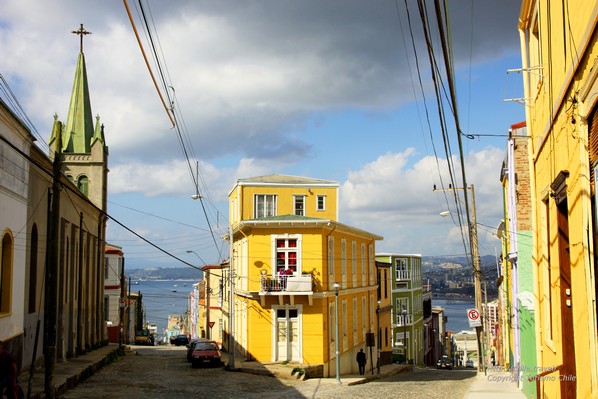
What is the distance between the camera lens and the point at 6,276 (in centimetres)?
2045

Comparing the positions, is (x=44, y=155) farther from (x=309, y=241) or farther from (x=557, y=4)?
(x=557, y=4)

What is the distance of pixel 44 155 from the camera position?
24.4m

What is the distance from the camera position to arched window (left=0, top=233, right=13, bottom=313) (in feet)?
66.4

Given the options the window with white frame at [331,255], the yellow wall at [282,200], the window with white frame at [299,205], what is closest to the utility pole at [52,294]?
the window with white frame at [331,255]

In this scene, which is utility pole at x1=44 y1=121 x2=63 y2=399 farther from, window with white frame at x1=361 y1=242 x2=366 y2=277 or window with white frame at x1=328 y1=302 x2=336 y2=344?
window with white frame at x1=361 y1=242 x2=366 y2=277

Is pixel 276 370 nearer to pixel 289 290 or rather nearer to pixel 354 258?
pixel 289 290

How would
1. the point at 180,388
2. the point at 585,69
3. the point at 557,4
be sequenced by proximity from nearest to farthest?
the point at 585,69 → the point at 557,4 → the point at 180,388

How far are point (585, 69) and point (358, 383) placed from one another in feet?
78.1

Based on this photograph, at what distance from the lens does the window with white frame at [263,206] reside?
4188 cm

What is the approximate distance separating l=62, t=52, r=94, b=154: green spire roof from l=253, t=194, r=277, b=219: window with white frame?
14684mm

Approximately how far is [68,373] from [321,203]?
78.4ft

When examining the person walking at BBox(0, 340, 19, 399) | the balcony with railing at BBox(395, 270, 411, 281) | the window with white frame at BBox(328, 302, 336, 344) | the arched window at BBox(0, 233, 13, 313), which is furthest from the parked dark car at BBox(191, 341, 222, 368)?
the balcony with railing at BBox(395, 270, 411, 281)

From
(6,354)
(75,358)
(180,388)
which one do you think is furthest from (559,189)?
(75,358)

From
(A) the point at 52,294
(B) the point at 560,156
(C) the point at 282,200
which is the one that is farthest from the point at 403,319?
(B) the point at 560,156
